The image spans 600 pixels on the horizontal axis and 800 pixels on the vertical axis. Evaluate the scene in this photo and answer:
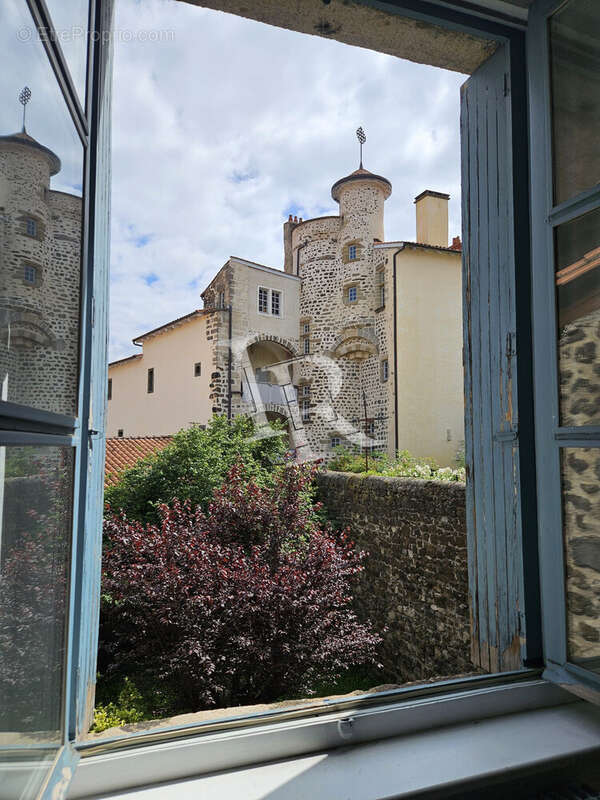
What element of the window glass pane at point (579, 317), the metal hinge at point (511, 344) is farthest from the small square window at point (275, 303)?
the window glass pane at point (579, 317)

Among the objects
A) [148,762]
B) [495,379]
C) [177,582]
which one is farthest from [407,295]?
[148,762]

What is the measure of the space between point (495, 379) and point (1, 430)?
4.71 feet

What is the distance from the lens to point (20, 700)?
723 mm

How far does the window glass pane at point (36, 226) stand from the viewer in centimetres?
58

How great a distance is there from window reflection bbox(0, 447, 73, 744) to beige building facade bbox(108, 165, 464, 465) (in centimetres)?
1284

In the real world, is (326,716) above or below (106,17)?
below

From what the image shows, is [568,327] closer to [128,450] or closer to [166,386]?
[128,450]

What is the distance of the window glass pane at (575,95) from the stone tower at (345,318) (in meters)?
13.7

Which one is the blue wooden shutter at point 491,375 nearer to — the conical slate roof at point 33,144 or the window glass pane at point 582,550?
the window glass pane at point 582,550

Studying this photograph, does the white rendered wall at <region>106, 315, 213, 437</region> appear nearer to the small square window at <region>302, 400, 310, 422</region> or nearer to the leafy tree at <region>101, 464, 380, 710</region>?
the small square window at <region>302, 400, 310, 422</region>

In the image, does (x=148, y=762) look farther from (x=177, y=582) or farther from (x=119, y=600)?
(x=119, y=600)

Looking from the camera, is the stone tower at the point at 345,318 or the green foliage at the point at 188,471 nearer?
the green foliage at the point at 188,471

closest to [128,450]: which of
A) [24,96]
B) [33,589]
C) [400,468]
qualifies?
[400,468]

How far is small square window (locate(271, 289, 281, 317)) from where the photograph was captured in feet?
51.6
